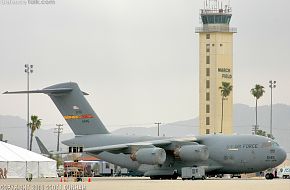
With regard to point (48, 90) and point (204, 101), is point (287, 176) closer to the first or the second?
point (48, 90)

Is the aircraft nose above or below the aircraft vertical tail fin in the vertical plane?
below

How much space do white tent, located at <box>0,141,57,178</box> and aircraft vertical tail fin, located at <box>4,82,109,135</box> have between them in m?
4.53

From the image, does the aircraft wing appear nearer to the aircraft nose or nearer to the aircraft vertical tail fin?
the aircraft vertical tail fin

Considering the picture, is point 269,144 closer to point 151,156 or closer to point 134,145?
point 151,156

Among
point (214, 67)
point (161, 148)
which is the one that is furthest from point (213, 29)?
point (161, 148)

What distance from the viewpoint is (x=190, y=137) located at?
83.6 metres

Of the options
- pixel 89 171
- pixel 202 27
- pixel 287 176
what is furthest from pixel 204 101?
pixel 287 176

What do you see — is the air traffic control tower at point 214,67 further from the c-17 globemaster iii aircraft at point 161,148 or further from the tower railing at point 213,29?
the c-17 globemaster iii aircraft at point 161,148

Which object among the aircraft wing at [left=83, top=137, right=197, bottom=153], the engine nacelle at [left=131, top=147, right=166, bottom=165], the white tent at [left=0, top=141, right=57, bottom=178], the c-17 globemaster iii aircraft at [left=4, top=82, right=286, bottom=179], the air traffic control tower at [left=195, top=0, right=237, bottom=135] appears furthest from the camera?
the air traffic control tower at [left=195, top=0, right=237, bottom=135]

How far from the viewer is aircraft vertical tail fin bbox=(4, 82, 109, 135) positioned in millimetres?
84438

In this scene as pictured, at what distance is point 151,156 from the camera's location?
260ft

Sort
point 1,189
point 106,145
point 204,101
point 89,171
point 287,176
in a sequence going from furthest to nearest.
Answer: point 204,101 < point 89,171 < point 287,176 < point 106,145 < point 1,189

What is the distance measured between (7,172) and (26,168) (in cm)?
201

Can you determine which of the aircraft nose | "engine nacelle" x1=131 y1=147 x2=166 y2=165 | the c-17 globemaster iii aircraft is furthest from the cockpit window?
"engine nacelle" x1=131 y1=147 x2=166 y2=165
